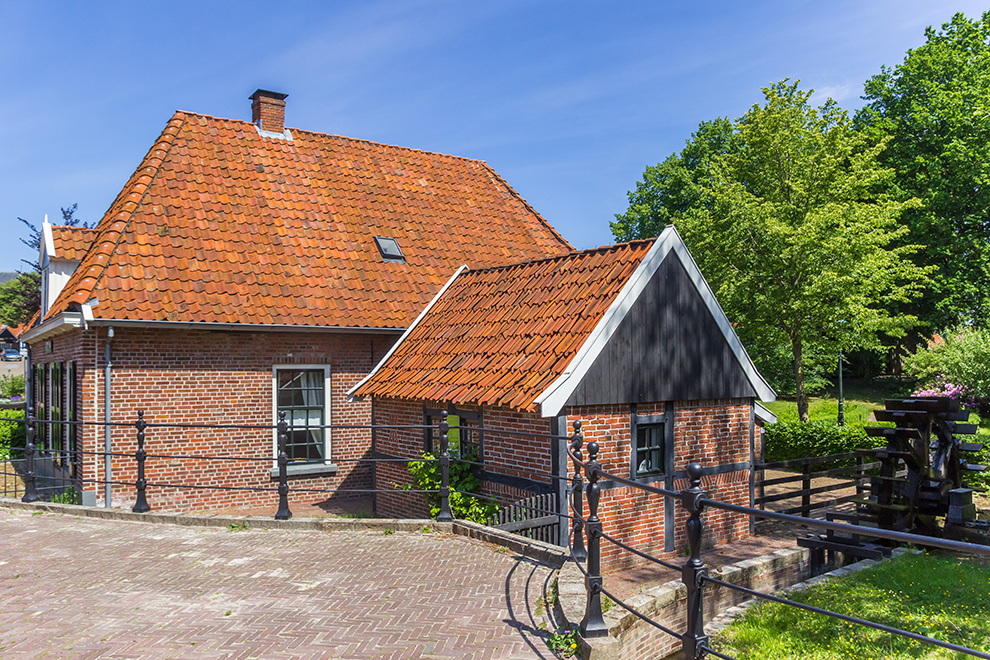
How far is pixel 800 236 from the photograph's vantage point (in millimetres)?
20281

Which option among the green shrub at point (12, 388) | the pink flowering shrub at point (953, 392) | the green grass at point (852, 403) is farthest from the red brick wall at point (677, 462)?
the green shrub at point (12, 388)

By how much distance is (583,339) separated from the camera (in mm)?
9680

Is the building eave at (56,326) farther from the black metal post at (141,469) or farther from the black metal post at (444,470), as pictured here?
the black metal post at (444,470)

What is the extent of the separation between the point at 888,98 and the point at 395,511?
31.7 meters

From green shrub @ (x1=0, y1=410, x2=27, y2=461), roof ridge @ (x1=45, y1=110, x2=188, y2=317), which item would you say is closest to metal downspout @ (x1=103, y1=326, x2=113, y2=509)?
roof ridge @ (x1=45, y1=110, x2=188, y2=317)

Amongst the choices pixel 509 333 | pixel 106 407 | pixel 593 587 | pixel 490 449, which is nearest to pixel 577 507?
pixel 593 587

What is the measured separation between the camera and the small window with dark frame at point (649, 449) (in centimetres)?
1040

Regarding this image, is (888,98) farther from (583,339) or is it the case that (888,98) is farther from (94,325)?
(94,325)

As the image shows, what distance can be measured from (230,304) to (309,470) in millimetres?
3504

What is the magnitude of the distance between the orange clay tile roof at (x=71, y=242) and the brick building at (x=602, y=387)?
6.24 meters

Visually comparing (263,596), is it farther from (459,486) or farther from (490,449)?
(490,449)

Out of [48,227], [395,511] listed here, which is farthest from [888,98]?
[48,227]

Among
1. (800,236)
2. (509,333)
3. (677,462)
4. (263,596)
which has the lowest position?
(263,596)

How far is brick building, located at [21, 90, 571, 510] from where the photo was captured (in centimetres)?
1230
